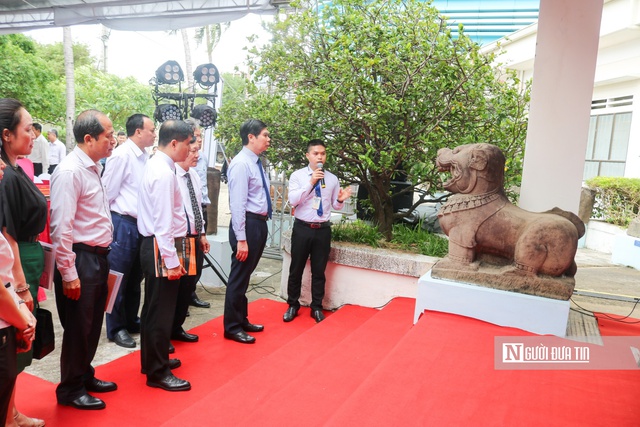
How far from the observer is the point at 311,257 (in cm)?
458

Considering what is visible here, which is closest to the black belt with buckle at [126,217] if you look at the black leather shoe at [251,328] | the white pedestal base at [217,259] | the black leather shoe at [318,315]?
the black leather shoe at [251,328]

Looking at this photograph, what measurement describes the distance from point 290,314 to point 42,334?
239 centimetres

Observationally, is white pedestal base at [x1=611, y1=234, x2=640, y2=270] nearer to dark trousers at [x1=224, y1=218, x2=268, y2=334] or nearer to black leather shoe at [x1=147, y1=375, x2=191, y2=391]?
dark trousers at [x1=224, y1=218, x2=268, y2=334]

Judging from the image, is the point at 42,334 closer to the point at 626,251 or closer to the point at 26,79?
the point at 626,251

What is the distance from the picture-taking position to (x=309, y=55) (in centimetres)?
532

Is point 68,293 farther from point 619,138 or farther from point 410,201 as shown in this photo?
→ point 619,138

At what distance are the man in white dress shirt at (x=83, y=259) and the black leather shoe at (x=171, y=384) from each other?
0.36 m

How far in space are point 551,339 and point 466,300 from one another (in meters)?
0.60

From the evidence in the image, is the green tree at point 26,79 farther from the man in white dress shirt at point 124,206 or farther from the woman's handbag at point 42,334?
the woman's handbag at point 42,334

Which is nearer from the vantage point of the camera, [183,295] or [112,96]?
[183,295]

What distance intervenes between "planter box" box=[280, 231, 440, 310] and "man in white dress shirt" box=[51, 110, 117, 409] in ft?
7.93

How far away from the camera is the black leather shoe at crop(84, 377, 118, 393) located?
2.92 meters

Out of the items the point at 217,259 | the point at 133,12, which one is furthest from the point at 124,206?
the point at 133,12

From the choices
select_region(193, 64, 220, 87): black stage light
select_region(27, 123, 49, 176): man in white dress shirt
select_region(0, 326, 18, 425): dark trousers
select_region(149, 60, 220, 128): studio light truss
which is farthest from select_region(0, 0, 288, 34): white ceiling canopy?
select_region(0, 326, 18, 425): dark trousers
